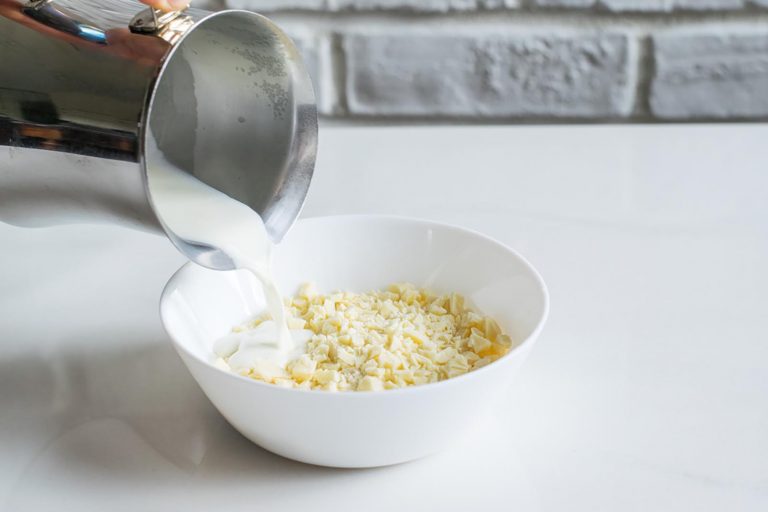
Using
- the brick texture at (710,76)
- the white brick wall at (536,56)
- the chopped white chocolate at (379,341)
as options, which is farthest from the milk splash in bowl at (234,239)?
the brick texture at (710,76)

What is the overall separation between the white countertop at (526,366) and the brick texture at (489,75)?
1.15ft

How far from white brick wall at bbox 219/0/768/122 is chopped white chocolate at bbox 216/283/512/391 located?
754 mm

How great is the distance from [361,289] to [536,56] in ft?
2.56

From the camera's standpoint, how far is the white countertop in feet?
1.81

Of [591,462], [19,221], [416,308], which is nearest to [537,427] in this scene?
[591,462]

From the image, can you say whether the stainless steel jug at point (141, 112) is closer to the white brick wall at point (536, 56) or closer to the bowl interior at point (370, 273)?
the bowl interior at point (370, 273)

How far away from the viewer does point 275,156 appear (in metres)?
0.72

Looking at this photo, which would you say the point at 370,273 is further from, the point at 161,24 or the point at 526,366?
the point at 161,24

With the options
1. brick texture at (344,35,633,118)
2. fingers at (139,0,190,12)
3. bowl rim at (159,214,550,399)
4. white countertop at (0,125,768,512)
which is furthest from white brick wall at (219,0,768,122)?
fingers at (139,0,190,12)

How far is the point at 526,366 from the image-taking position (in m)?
0.68

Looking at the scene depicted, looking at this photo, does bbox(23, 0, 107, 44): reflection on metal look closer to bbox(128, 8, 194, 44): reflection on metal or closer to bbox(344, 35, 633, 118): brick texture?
bbox(128, 8, 194, 44): reflection on metal

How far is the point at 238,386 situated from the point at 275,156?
25cm

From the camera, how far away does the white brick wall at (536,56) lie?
1.40m

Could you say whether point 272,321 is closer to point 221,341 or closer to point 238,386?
point 221,341
